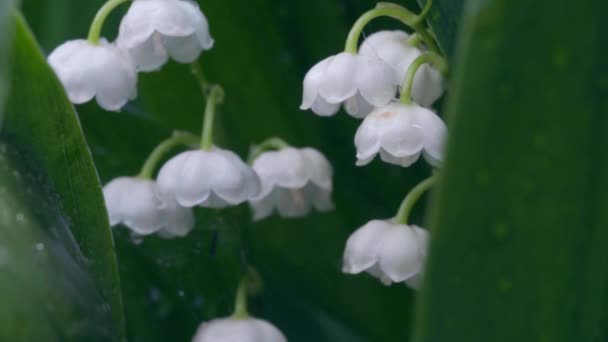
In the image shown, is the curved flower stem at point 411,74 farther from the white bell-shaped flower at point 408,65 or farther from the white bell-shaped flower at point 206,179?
the white bell-shaped flower at point 206,179

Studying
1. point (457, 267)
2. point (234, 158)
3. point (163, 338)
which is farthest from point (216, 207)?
point (457, 267)

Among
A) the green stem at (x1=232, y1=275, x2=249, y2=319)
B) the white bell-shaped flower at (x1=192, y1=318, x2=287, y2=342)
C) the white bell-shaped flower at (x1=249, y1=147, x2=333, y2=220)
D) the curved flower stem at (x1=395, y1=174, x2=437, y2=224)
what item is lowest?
the white bell-shaped flower at (x1=192, y1=318, x2=287, y2=342)

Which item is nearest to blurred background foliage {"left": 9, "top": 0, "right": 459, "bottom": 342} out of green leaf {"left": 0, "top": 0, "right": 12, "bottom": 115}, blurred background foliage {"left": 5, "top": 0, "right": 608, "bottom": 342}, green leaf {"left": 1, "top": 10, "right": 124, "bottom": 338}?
blurred background foliage {"left": 5, "top": 0, "right": 608, "bottom": 342}

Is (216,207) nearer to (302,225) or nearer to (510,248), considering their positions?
(302,225)

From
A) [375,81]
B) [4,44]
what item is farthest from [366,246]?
[4,44]

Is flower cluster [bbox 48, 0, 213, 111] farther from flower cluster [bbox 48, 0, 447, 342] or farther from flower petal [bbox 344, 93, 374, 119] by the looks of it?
flower petal [bbox 344, 93, 374, 119]
